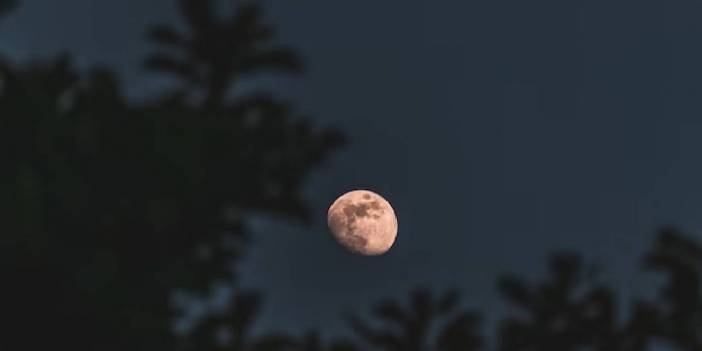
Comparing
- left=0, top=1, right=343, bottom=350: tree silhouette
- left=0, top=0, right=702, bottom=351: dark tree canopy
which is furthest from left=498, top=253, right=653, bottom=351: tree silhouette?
left=0, top=1, right=343, bottom=350: tree silhouette

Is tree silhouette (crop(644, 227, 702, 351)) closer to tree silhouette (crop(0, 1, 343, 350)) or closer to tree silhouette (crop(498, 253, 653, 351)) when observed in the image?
tree silhouette (crop(498, 253, 653, 351))

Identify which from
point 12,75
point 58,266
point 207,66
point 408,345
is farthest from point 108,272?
point 408,345

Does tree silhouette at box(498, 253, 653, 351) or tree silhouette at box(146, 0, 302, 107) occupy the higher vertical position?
tree silhouette at box(146, 0, 302, 107)

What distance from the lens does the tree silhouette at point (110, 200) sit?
8.99 meters

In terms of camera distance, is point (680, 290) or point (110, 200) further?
point (680, 290)

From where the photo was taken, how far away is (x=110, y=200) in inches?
375

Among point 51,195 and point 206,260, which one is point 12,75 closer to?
point 51,195

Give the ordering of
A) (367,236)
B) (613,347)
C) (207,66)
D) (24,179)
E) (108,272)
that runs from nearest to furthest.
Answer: (24,179)
(108,272)
(613,347)
(207,66)
(367,236)

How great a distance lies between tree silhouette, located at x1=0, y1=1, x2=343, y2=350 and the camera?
8992 mm

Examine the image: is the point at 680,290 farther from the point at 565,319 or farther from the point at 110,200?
the point at 110,200

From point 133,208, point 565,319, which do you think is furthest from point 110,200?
point 565,319

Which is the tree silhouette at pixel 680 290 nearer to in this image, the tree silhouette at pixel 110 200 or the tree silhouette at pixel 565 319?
the tree silhouette at pixel 565 319

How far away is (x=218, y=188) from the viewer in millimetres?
10117

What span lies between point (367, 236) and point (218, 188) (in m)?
13.0
